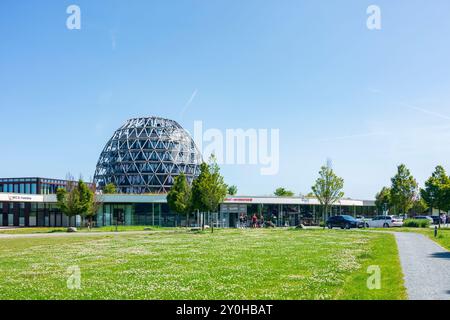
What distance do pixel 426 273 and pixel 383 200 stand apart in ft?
256

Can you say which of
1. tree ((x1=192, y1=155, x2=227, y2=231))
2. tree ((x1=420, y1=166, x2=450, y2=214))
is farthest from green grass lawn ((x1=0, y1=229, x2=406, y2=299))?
tree ((x1=420, y1=166, x2=450, y2=214))

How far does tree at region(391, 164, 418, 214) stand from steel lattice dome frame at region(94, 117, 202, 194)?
1963 inches

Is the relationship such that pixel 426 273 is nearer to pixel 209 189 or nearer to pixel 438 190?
pixel 209 189

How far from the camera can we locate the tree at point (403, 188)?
6981 cm

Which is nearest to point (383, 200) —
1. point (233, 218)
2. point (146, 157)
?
point (233, 218)

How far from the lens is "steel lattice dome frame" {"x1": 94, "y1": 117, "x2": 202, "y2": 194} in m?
110

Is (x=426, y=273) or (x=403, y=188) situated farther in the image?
(x=403, y=188)

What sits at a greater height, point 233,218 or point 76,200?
point 76,200

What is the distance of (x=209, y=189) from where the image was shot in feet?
170

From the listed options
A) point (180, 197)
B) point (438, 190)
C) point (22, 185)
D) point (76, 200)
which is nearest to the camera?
point (438, 190)

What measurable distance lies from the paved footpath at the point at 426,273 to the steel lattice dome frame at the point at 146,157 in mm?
88084

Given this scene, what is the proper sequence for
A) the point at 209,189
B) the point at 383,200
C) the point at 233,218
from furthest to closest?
1. the point at 383,200
2. the point at 233,218
3. the point at 209,189

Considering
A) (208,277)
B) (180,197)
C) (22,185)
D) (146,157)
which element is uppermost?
(146,157)

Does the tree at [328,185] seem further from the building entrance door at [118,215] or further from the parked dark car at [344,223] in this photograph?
the building entrance door at [118,215]
